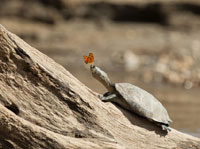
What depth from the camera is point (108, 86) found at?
4.45m

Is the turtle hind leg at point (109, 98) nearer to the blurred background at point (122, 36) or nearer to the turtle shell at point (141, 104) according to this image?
the turtle shell at point (141, 104)

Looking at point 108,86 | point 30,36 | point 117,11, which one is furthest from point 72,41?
point 108,86

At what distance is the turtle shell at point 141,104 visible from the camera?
4.38m

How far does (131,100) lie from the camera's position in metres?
4.37

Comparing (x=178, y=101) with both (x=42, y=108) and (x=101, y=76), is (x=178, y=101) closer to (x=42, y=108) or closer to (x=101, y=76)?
(x=101, y=76)

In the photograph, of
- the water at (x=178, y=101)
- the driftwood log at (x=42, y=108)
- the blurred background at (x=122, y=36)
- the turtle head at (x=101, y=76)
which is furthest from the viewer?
Answer: the blurred background at (x=122, y=36)

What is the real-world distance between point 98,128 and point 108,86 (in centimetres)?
48

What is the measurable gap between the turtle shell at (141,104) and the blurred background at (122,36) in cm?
602

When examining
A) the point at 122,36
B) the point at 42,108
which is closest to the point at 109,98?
the point at 42,108

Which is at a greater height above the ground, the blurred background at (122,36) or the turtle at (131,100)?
the blurred background at (122,36)

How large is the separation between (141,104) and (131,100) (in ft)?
0.36

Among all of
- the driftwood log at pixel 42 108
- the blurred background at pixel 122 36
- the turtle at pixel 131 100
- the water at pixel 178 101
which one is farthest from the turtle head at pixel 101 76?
the blurred background at pixel 122 36

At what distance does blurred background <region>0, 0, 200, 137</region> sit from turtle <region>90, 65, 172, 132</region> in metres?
6.04

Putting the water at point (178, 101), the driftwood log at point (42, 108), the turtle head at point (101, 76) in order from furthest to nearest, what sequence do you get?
the water at point (178, 101), the turtle head at point (101, 76), the driftwood log at point (42, 108)
